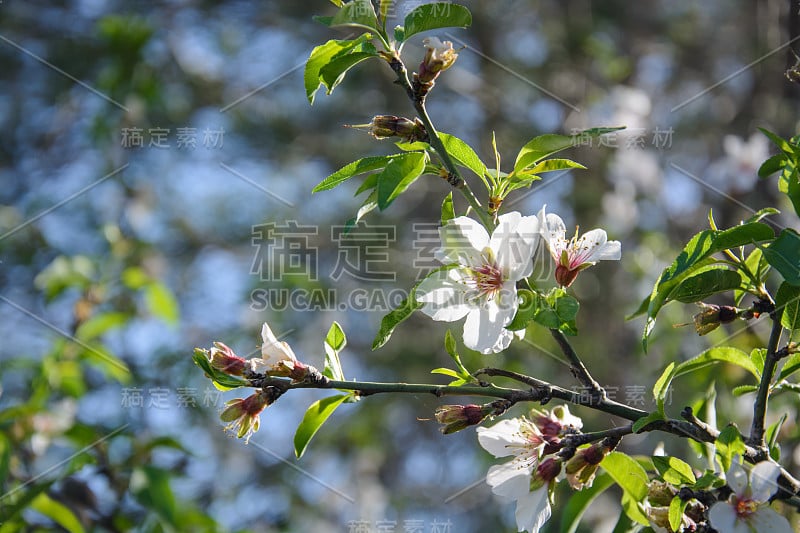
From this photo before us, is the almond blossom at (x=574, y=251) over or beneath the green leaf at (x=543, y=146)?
beneath

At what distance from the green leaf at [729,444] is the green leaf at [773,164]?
0.28 m

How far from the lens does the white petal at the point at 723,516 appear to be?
2.43ft

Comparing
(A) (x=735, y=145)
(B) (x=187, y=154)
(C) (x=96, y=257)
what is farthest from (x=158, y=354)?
(A) (x=735, y=145)

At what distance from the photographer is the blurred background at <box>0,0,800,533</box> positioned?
2.11 meters

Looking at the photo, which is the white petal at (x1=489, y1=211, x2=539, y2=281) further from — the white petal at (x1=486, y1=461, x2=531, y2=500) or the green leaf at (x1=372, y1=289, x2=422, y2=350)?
the white petal at (x1=486, y1=461, x2=531, y2=500)

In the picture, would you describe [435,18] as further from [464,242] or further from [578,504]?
[578,504]

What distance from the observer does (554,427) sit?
2.78 ft

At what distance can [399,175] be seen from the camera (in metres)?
0.74

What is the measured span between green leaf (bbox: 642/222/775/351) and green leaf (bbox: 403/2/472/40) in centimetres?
32

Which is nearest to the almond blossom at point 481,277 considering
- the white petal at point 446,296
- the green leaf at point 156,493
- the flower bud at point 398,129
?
the white petal at point 446,296

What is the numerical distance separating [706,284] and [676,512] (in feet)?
0.75

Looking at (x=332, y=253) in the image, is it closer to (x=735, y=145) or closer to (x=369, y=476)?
(x=369, y=476)

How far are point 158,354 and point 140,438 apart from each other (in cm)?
57

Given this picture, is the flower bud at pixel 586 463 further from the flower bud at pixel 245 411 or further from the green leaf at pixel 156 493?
the green leaf at pixel 156 493
